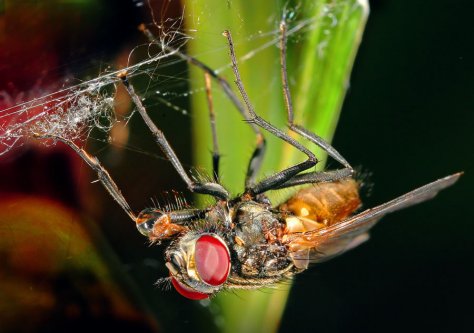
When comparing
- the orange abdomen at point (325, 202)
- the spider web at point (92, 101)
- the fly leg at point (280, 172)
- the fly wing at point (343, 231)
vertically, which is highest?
the spider web at point (92, 101)

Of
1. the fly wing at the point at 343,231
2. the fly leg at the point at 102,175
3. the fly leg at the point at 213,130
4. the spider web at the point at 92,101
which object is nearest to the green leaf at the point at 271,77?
the fly leg at the point at 213,130

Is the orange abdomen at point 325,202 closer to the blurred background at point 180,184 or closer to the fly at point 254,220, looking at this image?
the fly at point 254,220

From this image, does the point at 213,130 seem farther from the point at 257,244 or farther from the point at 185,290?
the point at 185,290

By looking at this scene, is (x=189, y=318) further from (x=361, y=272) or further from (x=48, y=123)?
(x=48, y=123)

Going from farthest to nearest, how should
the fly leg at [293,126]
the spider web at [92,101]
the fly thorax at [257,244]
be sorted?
the fly leg at [293,126] → the fly thorax at [257,244] → the spider web at [92,101]

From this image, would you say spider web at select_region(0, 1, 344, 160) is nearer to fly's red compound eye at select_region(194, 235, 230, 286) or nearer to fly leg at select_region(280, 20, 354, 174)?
fly leg at select_region(280, 20, 354, 174)

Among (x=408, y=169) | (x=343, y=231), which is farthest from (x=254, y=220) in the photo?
(x=408, y=169)
